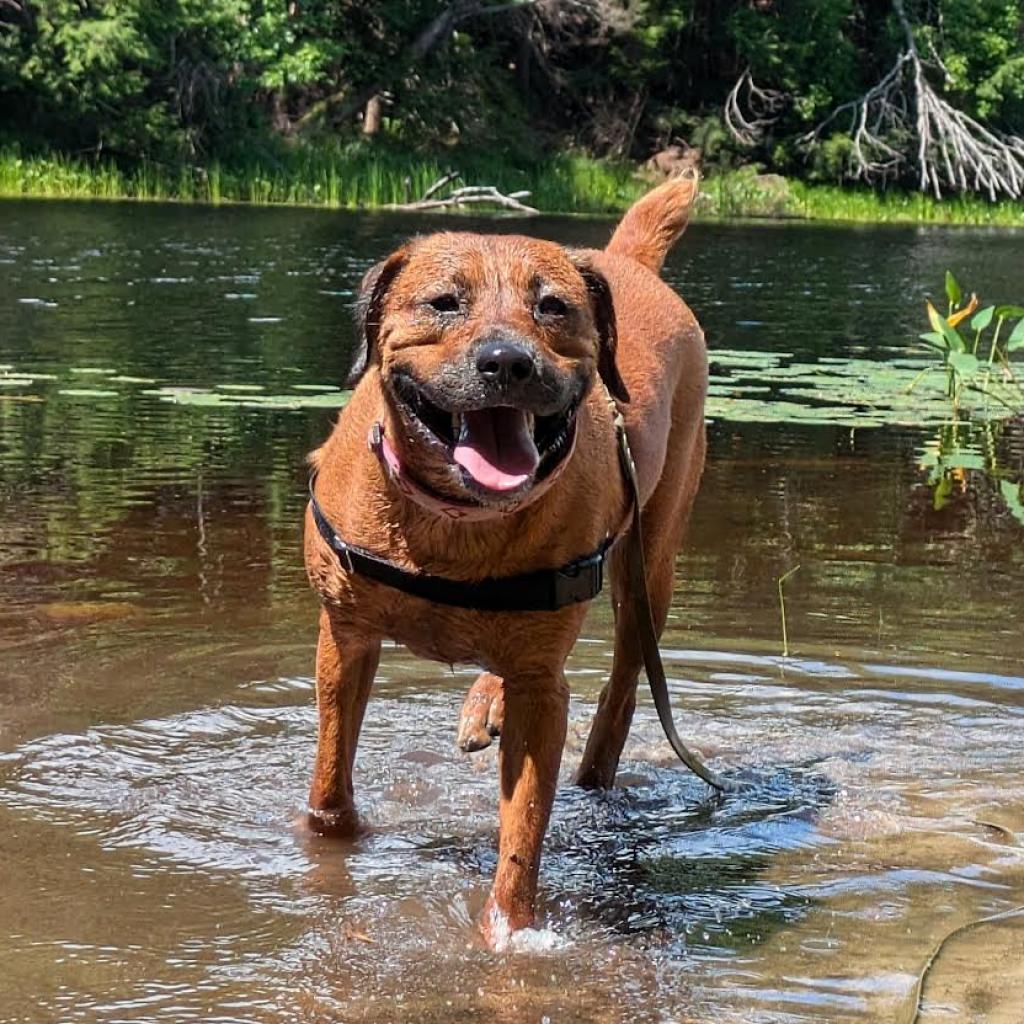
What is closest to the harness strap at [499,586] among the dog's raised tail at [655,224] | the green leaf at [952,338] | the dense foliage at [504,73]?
the dog's raised tail at [655,224]

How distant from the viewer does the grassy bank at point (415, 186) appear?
32156 millimetres

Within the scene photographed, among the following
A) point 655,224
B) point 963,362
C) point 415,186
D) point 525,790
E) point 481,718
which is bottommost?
point 481,718

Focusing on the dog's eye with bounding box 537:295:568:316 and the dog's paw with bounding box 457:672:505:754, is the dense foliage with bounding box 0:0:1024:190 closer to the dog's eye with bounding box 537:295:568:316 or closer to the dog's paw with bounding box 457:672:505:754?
the dog's paw with bounding box 457:672:505:754

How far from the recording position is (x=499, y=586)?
376cm

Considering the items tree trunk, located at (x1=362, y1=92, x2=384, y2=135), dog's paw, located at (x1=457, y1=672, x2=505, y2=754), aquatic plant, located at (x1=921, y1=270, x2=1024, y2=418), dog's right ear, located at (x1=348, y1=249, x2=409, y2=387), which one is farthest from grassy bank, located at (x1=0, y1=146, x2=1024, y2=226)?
dog's right ear, located at (x1=348, y1=249, x2=409, y2=387)

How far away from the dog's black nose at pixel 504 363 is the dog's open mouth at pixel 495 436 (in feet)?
0.31

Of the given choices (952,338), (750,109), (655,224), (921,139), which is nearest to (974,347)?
(952,338)

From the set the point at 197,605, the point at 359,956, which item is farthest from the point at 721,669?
the point at 359,956

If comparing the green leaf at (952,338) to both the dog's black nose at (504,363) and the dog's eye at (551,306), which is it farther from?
the dog's black nose at (504,363)

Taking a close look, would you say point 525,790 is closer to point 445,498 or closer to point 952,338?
point 445,498

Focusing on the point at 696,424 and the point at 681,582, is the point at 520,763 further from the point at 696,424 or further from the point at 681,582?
the point at 681,582

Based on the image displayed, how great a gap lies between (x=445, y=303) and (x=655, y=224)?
7.54 ft

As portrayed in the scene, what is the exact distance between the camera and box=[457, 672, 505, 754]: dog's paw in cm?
491

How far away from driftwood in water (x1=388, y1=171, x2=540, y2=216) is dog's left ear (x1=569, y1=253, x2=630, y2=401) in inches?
1075
